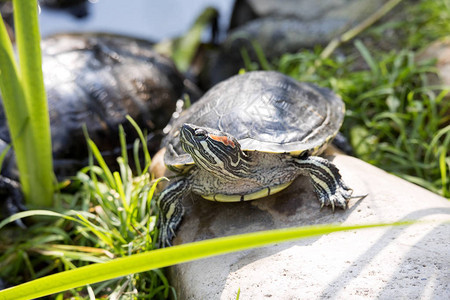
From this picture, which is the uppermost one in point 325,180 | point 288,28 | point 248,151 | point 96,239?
point 288,28

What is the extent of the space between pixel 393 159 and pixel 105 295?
2.30 m

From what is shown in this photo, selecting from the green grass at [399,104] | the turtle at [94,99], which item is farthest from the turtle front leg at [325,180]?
the turtle at [94,99]

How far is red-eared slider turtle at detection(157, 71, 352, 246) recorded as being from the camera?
208 centimetres

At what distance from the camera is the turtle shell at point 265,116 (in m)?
2.21

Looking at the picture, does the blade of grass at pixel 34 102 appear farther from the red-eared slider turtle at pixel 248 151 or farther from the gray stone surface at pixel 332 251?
the gray stone surface at pixel 332 251

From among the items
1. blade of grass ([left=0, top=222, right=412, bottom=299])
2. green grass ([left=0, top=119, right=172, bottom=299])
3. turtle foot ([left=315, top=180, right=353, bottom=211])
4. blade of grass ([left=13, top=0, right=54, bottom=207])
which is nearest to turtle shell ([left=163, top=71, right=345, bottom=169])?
turtle foot ([left=315, top=180, right=353, bottom=211])

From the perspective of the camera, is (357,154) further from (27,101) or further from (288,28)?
(27,101)

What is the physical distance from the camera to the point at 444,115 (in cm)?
333

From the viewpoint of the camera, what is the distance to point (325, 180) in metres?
2.22

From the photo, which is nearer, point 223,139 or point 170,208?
point 223,139

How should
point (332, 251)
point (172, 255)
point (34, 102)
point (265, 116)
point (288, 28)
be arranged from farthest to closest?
point (288, 28)
point (34, 102)
point (265, 116)
point (332, 251)
point (172, 255)

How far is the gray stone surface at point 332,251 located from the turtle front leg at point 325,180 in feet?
0.22

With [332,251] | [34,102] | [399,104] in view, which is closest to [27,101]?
[34,102]

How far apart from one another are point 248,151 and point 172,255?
1196 mm
